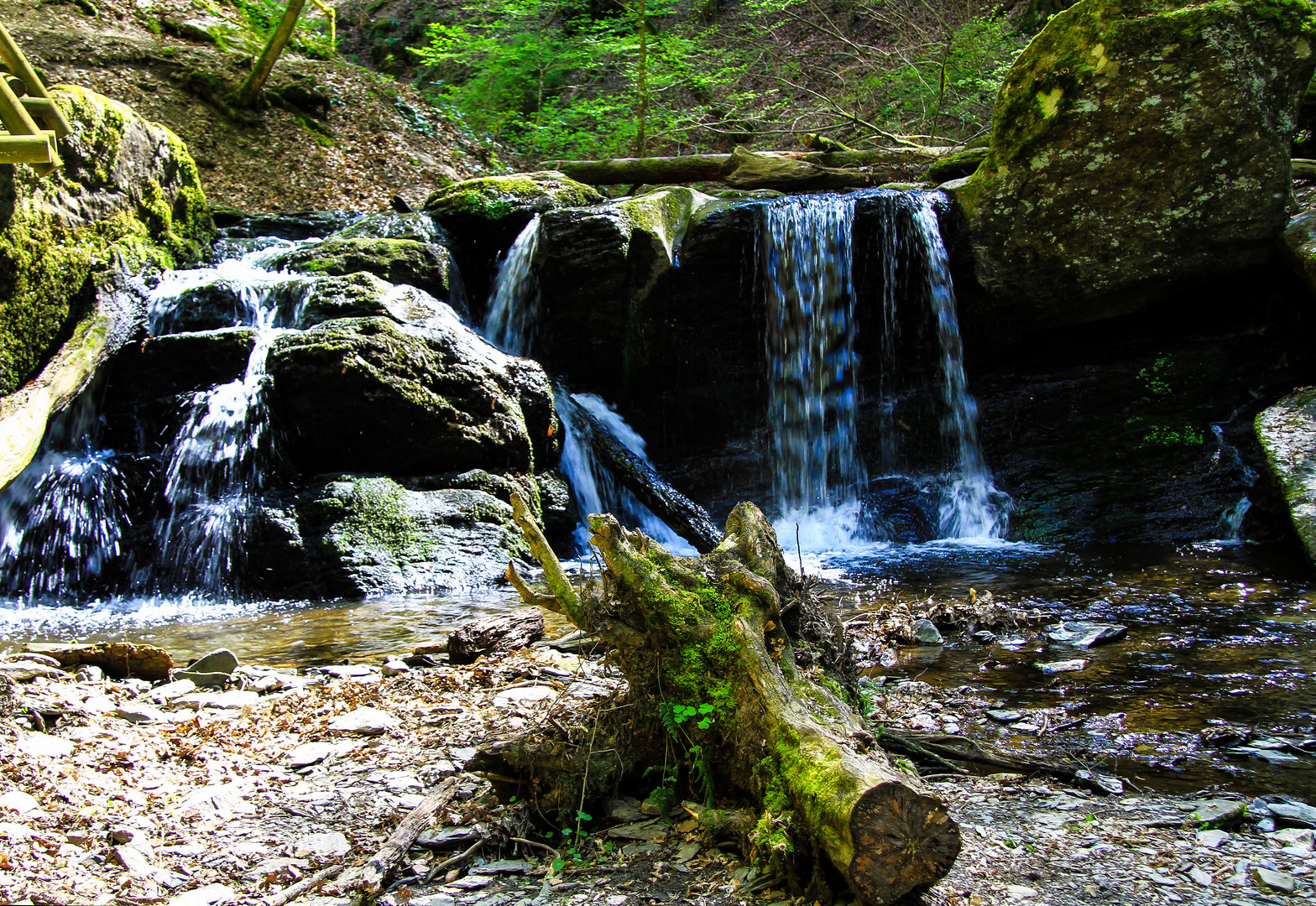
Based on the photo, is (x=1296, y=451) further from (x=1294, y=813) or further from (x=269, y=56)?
(x=269, y=56)

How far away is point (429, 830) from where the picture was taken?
8.15 feet

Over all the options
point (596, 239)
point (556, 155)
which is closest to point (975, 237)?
point (596, 239)

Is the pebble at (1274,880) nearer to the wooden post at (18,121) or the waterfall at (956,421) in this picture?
the wooden post at (18,121)

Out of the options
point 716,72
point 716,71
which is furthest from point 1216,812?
point 716,71

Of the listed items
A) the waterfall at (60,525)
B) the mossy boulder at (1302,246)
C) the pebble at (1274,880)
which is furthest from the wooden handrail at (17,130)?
the mossy boulder at (1302,246)

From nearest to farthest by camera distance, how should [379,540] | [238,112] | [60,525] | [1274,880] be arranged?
[1274,880]
[60,525]
[379,540]
[238,112]

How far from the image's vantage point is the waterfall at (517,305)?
33.3 feet

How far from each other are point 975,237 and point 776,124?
10.2 meters

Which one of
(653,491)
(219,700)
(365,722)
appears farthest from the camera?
(653,491)

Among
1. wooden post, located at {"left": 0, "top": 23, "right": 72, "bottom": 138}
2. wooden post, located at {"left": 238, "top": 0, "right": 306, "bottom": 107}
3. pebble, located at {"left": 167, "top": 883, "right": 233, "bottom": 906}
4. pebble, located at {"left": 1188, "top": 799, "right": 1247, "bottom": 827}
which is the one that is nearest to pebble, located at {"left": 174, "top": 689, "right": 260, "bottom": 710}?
pebble, located at {"left": 167, "top": 883, "right": 233, "bottom": 906}

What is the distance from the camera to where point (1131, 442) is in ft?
30.3

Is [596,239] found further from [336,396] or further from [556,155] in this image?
[556,155]

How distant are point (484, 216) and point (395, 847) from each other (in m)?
9.31

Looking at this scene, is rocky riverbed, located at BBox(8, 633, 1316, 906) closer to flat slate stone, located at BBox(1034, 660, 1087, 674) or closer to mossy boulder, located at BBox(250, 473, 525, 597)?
flat slate stone, located at BBox(1034, 660, 1087, 674)
